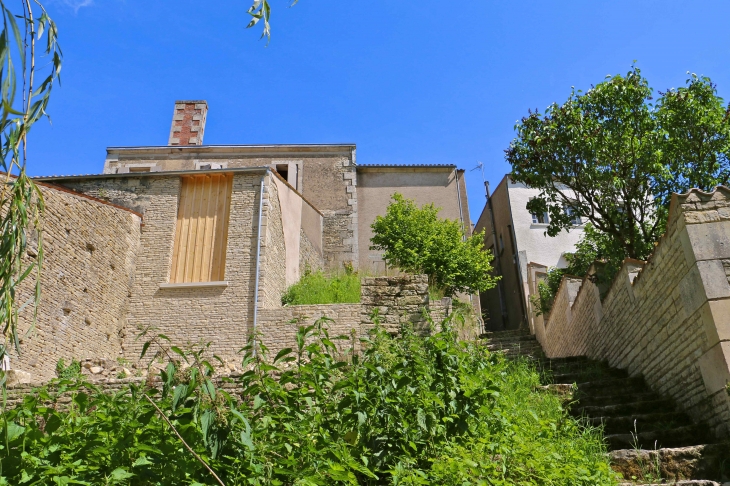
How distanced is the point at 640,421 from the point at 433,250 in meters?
8.22

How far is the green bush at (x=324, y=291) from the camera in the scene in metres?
11.8

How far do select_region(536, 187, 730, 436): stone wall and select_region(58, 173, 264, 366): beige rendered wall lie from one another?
22.6 feet

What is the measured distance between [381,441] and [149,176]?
426 inches

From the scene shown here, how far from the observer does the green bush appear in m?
11.8

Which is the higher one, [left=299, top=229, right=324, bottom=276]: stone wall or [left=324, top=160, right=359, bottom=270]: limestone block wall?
[left=324, top=160, right=359, bottom=270]: limestone block wall

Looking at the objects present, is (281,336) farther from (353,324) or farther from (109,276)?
(109,276)

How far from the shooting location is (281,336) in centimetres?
1105

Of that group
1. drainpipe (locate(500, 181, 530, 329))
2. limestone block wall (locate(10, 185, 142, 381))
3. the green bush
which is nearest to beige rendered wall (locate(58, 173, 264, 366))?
limestone block wall (locate(10, 185, 142, 381))

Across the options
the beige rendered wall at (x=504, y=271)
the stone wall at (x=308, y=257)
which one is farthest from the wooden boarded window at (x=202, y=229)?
the beige rendered wall at (x=504, y=271)

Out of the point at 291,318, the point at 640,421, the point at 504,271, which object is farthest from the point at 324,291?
the point at 504,271

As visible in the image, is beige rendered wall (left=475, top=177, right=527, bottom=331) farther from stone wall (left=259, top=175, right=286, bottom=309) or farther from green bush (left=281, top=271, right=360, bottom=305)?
stone wall (left=259, top=175, right=286, bottom=309)

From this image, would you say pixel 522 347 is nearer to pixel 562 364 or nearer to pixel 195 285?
pixel 562 364

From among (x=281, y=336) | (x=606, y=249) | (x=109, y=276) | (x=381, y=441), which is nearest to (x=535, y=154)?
(x=606, y=249)

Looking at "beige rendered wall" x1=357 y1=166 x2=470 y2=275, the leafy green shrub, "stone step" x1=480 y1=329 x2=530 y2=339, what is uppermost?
"beige rendered wall" x1=357 y1=166 x2=470 y2=275
